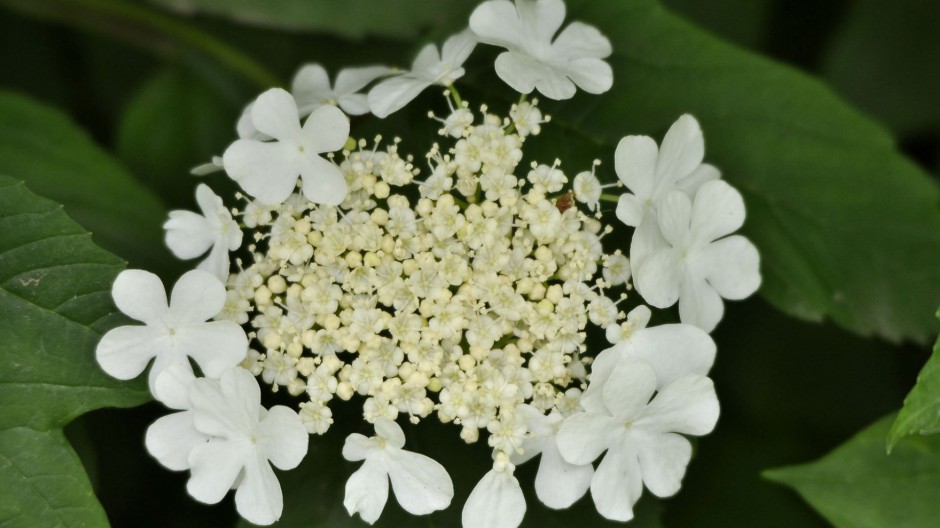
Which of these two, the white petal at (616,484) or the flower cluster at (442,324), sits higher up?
the flower cluster at (442,324)

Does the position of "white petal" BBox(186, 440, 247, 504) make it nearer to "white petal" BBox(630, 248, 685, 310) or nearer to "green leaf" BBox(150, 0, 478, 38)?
"white petal" BBox(630, 248, 685, 310)

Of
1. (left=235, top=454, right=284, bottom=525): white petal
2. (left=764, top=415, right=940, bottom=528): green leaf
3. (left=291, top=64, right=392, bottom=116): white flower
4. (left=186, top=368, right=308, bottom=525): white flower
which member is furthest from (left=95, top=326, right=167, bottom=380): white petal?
(left=764, top=415, right=940, bottom=528): green leaf

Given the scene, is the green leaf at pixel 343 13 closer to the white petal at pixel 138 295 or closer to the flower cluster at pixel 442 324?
the flower cluster at pixel 442 324

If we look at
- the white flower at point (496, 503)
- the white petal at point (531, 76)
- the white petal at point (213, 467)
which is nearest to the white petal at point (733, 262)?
the white petal at point (531, 76)

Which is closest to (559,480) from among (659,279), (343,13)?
(659,279)

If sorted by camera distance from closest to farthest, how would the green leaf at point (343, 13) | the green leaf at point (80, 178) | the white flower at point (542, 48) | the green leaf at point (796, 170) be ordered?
1. the white flower at point (542, 48)
2. the green leaf at point (796, 170)
3. the green leaf at point (80, 178)
4. the green leaf at point (343, 13)
